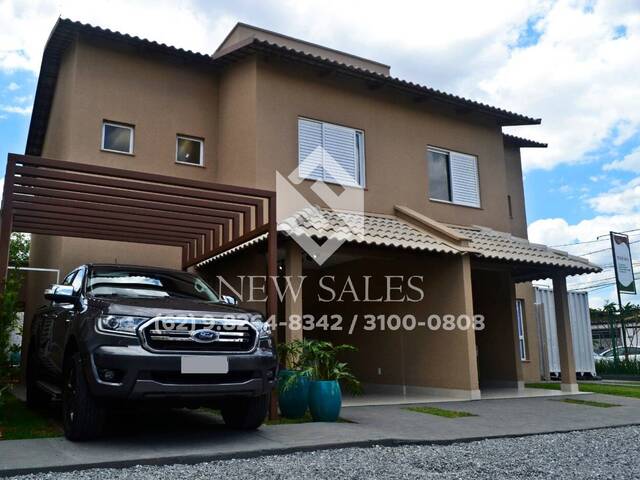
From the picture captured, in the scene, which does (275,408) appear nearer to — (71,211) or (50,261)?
(71,211)

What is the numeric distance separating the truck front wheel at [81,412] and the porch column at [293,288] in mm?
3644

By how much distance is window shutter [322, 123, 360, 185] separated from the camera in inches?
471

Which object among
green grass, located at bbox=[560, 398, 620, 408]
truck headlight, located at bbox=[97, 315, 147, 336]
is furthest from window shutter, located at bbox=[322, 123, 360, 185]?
truck headlight, located at bbox=[97, 315, 147, 336]

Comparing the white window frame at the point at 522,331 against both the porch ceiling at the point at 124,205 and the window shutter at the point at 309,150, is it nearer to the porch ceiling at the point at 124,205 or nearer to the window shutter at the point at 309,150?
the window shutter at the point at 309,150

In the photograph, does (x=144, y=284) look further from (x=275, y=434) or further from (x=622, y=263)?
(x=622, y=263)

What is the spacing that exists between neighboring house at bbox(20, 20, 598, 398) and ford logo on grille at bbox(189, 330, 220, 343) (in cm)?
347

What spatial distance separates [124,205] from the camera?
7918mm

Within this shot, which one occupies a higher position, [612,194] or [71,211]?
[612,194]

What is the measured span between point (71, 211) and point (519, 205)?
12790 millimetres

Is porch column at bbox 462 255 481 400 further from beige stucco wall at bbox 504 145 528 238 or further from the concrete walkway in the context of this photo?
beige stucco wall at bbox 504 145 528 238

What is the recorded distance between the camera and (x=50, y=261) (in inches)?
458

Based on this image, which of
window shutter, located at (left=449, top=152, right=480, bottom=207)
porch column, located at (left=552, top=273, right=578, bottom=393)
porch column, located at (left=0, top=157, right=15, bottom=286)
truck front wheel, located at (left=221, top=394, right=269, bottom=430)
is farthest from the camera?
window shutter, located at (left=449, top=152, right=480, bottom=207)

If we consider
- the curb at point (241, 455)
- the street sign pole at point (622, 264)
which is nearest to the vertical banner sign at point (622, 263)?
the street sign pole at point (622, 264)

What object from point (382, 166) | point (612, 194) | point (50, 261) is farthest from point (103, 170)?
point (612, 194)
